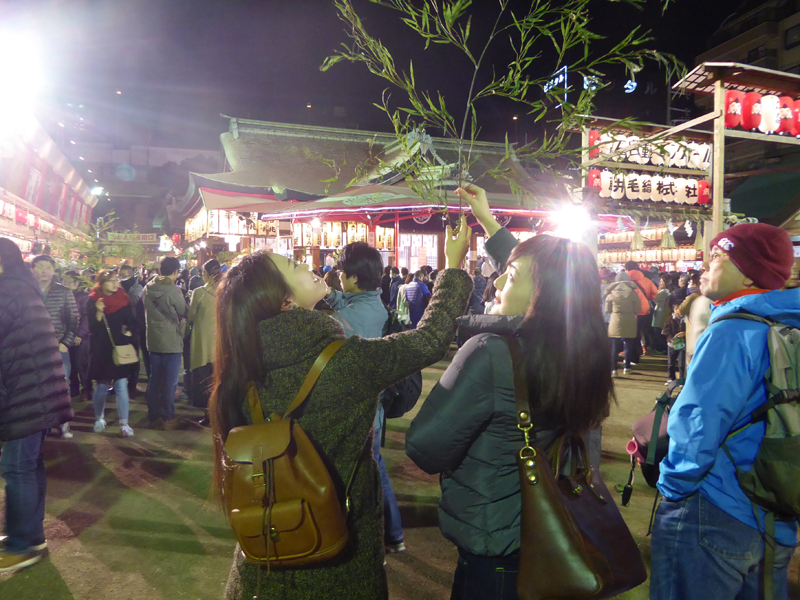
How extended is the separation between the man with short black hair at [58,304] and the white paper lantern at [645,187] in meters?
10.9

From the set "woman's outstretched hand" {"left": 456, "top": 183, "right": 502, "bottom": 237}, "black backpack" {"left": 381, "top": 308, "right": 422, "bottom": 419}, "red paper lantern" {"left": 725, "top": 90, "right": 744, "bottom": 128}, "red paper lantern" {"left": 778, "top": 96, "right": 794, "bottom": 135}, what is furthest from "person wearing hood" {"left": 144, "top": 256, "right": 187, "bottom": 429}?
"red paper lantern" {"left": 778, "top": 96, "right": 794, "bottom": 135}

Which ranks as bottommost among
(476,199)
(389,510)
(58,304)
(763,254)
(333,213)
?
(389,510)

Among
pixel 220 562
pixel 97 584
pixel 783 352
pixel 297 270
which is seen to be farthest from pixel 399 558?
pixel 783 352

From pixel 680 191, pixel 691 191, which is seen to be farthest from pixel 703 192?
pixel 680 191

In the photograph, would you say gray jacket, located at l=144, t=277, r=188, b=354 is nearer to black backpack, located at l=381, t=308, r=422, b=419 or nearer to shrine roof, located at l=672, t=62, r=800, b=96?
black backpack, located at l=381, t=308, r=422, b=419

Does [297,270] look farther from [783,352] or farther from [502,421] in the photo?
[783,352]

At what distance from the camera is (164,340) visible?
5.91m

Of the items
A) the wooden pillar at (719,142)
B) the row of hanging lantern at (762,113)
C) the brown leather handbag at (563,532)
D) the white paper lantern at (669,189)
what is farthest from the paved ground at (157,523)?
the white paper lantern at (669,189)

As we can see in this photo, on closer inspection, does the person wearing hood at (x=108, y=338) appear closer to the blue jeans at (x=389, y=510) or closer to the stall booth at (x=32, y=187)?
the stall booth at (x=32, y=187)

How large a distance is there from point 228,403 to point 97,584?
2508mm

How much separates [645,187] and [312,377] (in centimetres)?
1131

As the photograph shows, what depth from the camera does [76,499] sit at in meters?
4.24

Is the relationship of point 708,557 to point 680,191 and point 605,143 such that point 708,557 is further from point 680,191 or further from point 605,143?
point 680,191

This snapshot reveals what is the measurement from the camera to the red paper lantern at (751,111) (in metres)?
8.93
